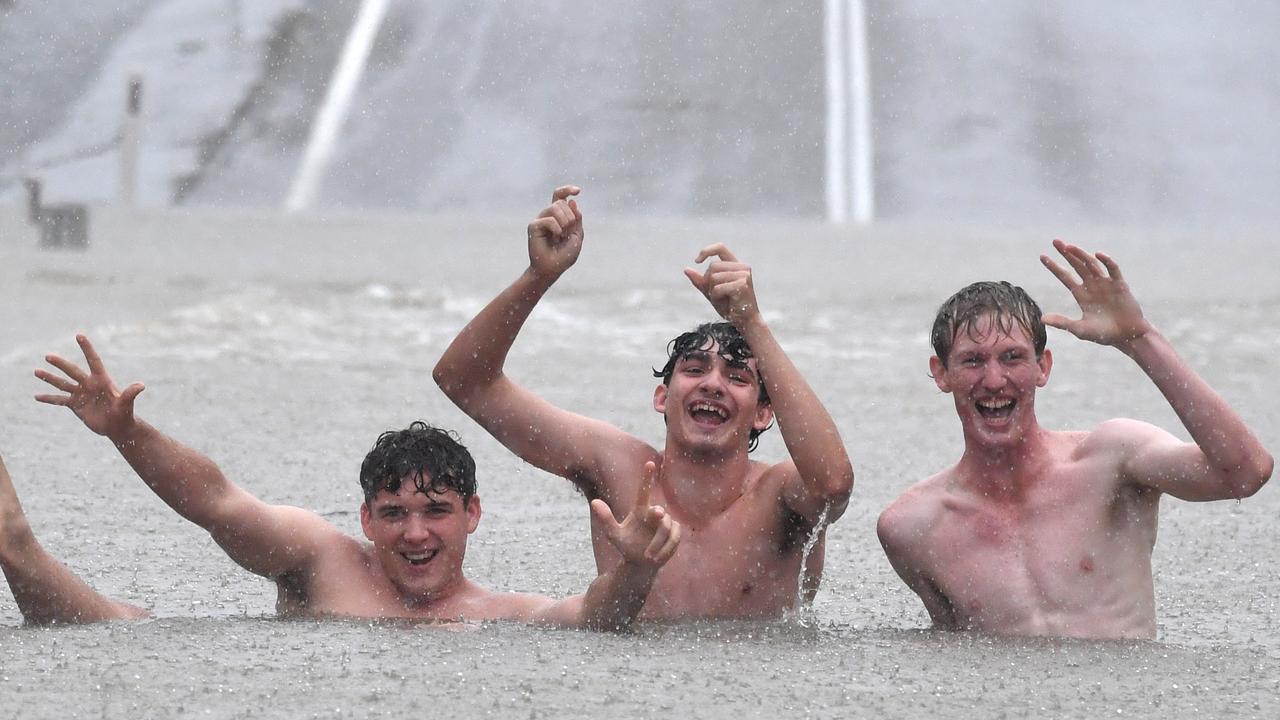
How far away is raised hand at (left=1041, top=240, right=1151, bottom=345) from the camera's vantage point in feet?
15.1

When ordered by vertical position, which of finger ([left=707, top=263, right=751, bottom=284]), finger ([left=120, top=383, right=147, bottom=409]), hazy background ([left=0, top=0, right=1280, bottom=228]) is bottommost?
finger ([left=120, top=383, right=147, bottom=409])

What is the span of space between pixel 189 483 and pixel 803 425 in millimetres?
1466

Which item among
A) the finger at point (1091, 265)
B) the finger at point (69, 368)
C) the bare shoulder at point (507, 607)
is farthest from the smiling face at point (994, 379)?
the finger at point (69, 368)

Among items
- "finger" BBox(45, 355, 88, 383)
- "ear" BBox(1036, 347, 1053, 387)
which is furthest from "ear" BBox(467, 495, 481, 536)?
"ear" BBox(1036, 347, 1053, 387)

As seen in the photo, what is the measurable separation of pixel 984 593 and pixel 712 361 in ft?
2.84

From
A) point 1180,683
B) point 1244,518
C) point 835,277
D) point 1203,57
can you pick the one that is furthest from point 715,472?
point 1203,57

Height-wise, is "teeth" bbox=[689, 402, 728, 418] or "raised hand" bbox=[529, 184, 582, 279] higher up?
"raised hand" bbox=[529, 184, 582, 279]

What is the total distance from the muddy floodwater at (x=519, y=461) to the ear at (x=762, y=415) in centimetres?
50

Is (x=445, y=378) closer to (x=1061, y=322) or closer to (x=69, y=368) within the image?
(x=69, y=368)

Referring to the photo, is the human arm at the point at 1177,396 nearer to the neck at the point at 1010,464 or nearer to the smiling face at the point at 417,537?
the neck at the point at 1010,464

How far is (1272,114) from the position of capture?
787 inches

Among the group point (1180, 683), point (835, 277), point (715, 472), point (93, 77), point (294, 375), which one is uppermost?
point (93, 77)

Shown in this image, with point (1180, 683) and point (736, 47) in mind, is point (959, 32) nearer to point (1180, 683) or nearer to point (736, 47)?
point (736, 47)

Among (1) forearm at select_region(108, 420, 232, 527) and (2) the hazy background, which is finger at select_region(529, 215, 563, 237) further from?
(2) the hazy background
